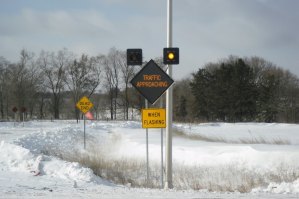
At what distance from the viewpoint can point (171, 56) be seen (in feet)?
37.8

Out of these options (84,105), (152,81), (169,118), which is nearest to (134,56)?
(152,81)

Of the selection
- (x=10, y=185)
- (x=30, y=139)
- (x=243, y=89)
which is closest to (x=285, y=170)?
(x=10, y=185)

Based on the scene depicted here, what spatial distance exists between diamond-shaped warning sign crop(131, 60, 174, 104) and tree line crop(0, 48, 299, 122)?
64161mm

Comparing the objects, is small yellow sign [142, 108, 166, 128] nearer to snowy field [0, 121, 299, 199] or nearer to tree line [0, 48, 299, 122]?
snowy field [0, 121, 299, 199]

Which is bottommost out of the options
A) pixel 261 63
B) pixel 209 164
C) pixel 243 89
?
pixel 209 164

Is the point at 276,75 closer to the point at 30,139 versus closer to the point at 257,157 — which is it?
the point at 30,139

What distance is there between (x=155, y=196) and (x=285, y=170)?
23.5 feet

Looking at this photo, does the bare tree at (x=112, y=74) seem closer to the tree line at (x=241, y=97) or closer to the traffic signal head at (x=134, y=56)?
the tree line at (x=241, y=97)

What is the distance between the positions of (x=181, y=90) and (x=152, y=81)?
95233 mm

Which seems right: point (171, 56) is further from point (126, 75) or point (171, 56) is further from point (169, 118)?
point (126, 75)

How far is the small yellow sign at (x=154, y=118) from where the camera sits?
475 inches

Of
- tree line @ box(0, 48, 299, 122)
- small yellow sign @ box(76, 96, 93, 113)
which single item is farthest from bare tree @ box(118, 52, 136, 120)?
small yellow sign @ box(76, 96, 93, 113)

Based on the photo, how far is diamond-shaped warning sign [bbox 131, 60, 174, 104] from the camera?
11453mm

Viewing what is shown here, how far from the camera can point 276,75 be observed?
290 ft
